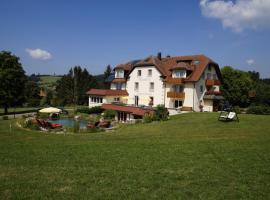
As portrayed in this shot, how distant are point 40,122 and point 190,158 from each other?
80.7 ft

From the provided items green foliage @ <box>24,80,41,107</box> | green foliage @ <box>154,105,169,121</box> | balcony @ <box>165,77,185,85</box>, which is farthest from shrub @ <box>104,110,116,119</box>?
green foliage @ <box>24,80,41,107</box>

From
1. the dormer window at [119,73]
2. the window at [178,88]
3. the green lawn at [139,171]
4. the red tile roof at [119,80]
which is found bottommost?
the green lawn at [139,171]

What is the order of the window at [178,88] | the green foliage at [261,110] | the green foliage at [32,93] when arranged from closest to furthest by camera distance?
the green foliage at [261,110], the window at [178,88], the green foliage at [32,93]

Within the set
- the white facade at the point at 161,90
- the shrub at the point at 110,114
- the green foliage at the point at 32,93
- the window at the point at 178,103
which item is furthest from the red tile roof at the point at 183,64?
the green foliage at the point at 32,93

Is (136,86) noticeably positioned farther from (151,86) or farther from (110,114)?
(110,114)

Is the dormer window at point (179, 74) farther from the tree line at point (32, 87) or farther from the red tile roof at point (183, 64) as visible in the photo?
the tree line at point (32, 87)

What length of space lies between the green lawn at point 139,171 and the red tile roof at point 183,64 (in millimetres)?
26840

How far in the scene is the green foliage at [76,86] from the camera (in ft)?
245

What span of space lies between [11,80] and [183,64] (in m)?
31.6

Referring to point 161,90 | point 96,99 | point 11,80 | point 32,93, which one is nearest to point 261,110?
point 161,90

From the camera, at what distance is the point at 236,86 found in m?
60.5

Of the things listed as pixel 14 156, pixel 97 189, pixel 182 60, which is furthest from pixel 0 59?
pixel 97 189

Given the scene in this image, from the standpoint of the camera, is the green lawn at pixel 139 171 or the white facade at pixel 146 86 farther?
the white facade at pixel 146 86

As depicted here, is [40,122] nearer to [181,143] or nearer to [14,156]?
→ [14,156]
